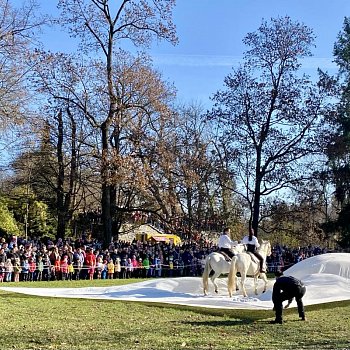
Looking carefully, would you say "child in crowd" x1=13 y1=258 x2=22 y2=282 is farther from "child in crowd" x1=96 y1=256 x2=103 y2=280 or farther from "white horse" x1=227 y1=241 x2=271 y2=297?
"white horse" x1=227 y1=241 x2=271 y2=297

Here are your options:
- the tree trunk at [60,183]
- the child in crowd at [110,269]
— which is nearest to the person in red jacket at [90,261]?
the child in crowd at [110,269]

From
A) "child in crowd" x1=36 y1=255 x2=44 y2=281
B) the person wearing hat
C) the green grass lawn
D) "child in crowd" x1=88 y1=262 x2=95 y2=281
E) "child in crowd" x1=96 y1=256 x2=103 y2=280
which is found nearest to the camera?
the green grass lawn

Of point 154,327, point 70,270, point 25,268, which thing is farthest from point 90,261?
point 154,327

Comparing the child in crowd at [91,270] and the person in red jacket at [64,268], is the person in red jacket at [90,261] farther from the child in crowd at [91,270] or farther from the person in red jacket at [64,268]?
the person in red jacket at [64,268]

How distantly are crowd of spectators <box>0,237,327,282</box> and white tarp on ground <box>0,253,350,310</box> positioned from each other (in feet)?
23.1

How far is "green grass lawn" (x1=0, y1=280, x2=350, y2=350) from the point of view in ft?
32.0

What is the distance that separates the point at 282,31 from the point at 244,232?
1886 cm

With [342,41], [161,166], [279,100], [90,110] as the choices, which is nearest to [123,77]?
[90,110]

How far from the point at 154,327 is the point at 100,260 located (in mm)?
18087

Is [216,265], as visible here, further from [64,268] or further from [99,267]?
[99,267]

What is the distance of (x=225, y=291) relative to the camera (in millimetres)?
18969

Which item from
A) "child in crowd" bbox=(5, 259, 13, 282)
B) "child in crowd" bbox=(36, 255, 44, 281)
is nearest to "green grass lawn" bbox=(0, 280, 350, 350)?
"child in crowd" bbox=(5, 259, 13, 282)

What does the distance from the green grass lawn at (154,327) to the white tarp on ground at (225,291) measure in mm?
527

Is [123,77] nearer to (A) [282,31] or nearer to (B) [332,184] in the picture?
(A) [282,31]
